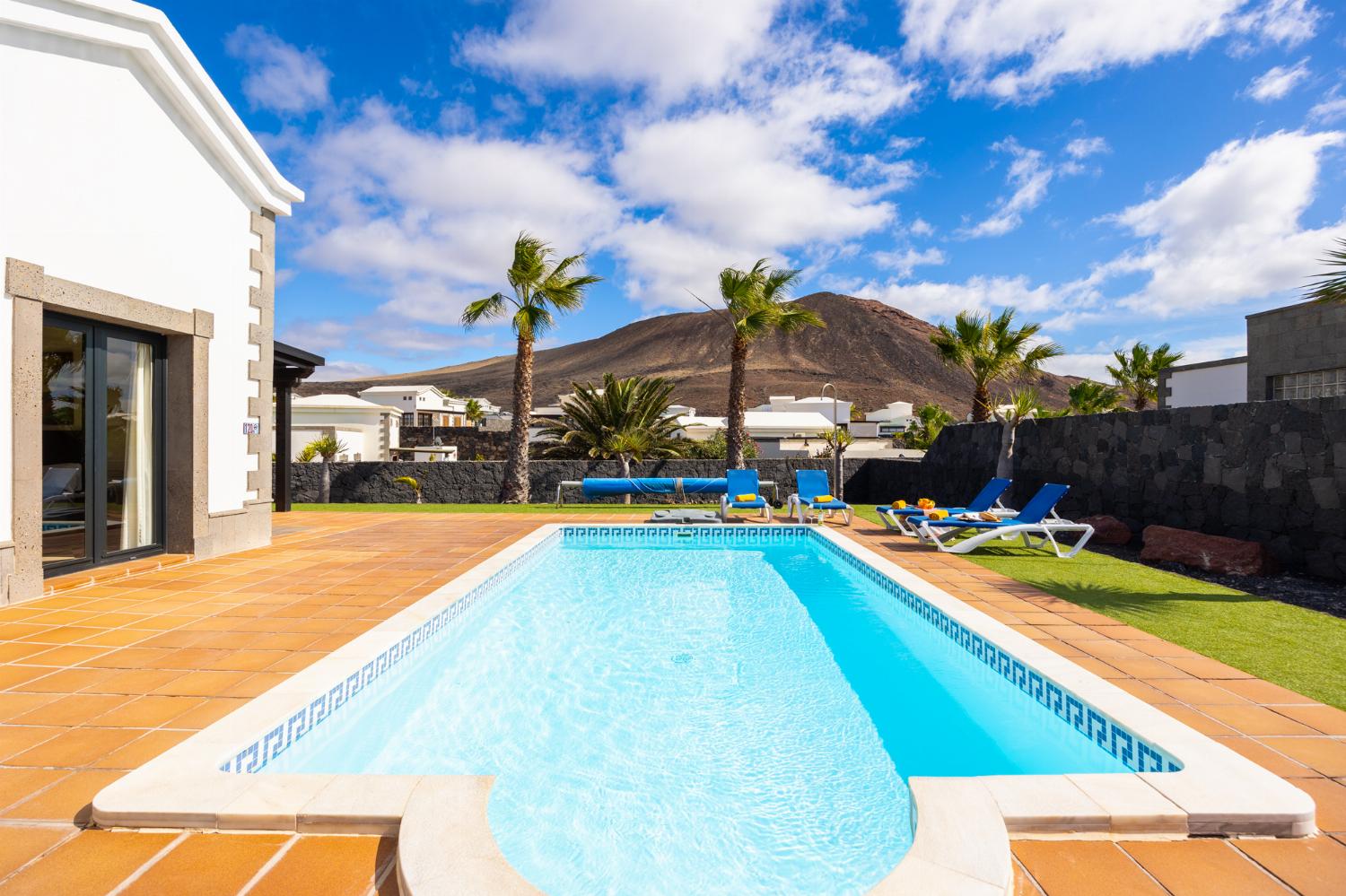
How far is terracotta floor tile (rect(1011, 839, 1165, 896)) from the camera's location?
2.00m

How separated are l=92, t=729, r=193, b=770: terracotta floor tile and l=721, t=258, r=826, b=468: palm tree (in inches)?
564

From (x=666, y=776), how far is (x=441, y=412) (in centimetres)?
5002

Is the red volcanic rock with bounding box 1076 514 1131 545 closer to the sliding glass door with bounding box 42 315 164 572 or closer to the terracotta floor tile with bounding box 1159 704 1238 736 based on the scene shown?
the terracotta floor tile with bounding box 1159 704 1238 736

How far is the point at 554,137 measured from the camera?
72.9 ft

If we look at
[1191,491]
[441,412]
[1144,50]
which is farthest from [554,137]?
[441,412]

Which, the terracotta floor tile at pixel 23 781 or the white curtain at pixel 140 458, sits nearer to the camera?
the terracotta floor tile at pixel 23 781

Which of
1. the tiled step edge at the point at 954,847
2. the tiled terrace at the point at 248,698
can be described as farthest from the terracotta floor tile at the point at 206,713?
the tiled step edge at the point at 954,847

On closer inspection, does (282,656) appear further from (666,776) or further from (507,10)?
(507,10)

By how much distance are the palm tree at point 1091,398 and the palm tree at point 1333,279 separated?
19.5m

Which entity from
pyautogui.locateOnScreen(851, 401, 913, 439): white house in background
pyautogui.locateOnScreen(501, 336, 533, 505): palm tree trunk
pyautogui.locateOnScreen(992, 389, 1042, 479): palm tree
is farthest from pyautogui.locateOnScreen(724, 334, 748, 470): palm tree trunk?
pyautogui.locateOnScreen(851, 401, 913, 439): white house in background

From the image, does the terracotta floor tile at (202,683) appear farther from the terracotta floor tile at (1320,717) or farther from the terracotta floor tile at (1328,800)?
the terracotta floor tile at (1320,717)

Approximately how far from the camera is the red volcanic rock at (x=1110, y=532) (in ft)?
30.0

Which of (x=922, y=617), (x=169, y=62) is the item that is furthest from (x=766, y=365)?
(x=922, y=617)

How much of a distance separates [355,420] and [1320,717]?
33152 mm
